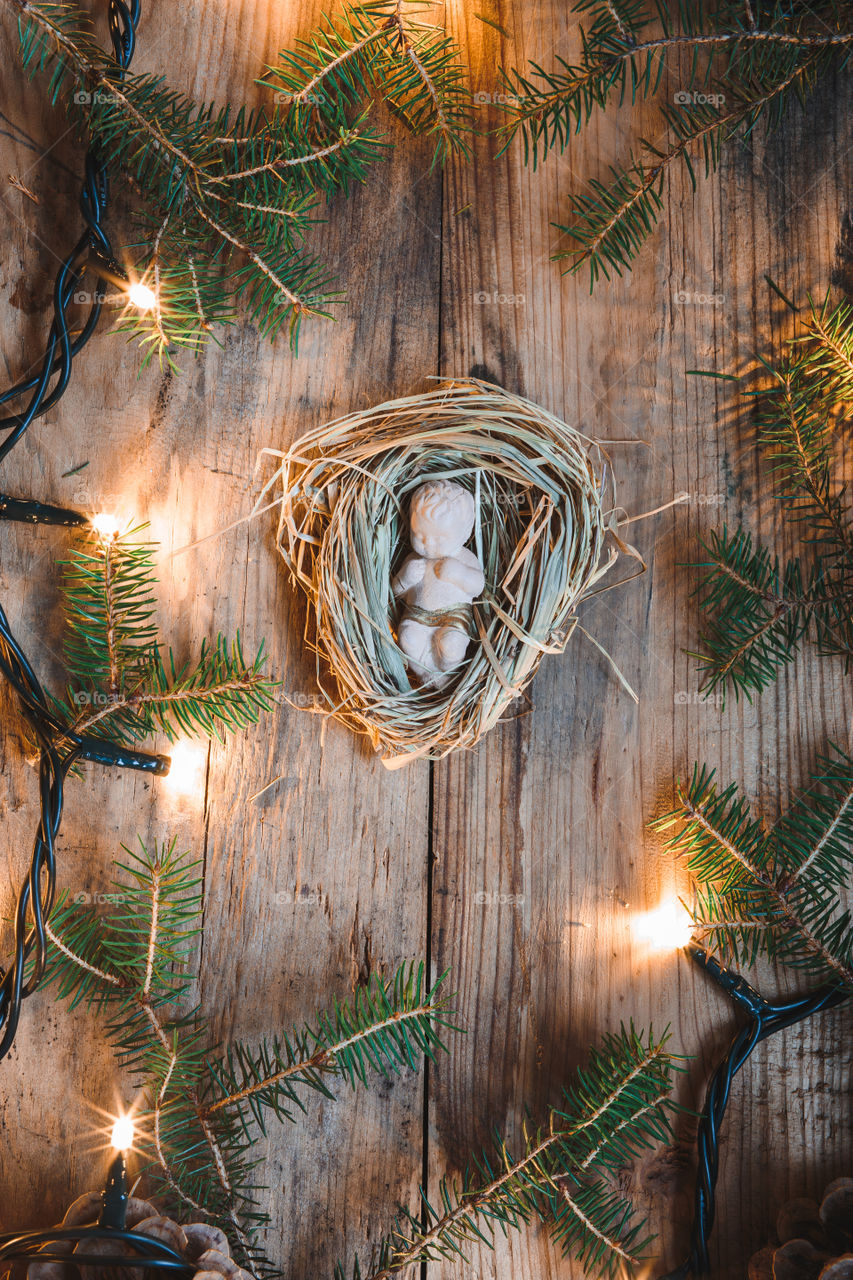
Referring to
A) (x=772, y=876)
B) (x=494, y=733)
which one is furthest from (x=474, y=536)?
(x=772, y=876)

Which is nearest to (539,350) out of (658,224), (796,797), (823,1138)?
(658,224)

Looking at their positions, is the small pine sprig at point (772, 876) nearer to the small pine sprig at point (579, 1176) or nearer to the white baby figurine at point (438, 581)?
the small pine sprig at point (579, 1176)

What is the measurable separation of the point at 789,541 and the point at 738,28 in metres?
0.58

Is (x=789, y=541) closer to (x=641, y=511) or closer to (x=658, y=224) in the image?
(x=641, y=511)

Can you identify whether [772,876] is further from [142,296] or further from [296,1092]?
[142,296]

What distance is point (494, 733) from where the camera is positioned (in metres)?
1.00

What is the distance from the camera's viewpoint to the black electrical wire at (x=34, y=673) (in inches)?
35.1

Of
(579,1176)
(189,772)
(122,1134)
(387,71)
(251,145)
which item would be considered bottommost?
(579,1176)

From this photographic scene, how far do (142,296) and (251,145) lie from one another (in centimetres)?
20

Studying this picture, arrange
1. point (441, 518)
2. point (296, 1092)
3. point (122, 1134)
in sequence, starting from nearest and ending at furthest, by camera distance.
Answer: point (122, 1134) < point (441, 518) < point (296, 1092)

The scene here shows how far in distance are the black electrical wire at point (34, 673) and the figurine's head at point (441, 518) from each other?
392mm

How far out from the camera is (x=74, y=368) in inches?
39.2

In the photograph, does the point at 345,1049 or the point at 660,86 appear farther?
the point at 660,86

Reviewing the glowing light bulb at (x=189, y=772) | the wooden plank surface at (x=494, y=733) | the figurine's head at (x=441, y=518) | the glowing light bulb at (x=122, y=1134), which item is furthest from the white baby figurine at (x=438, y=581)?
the glowing light bulb at (x=122, y=1134)
